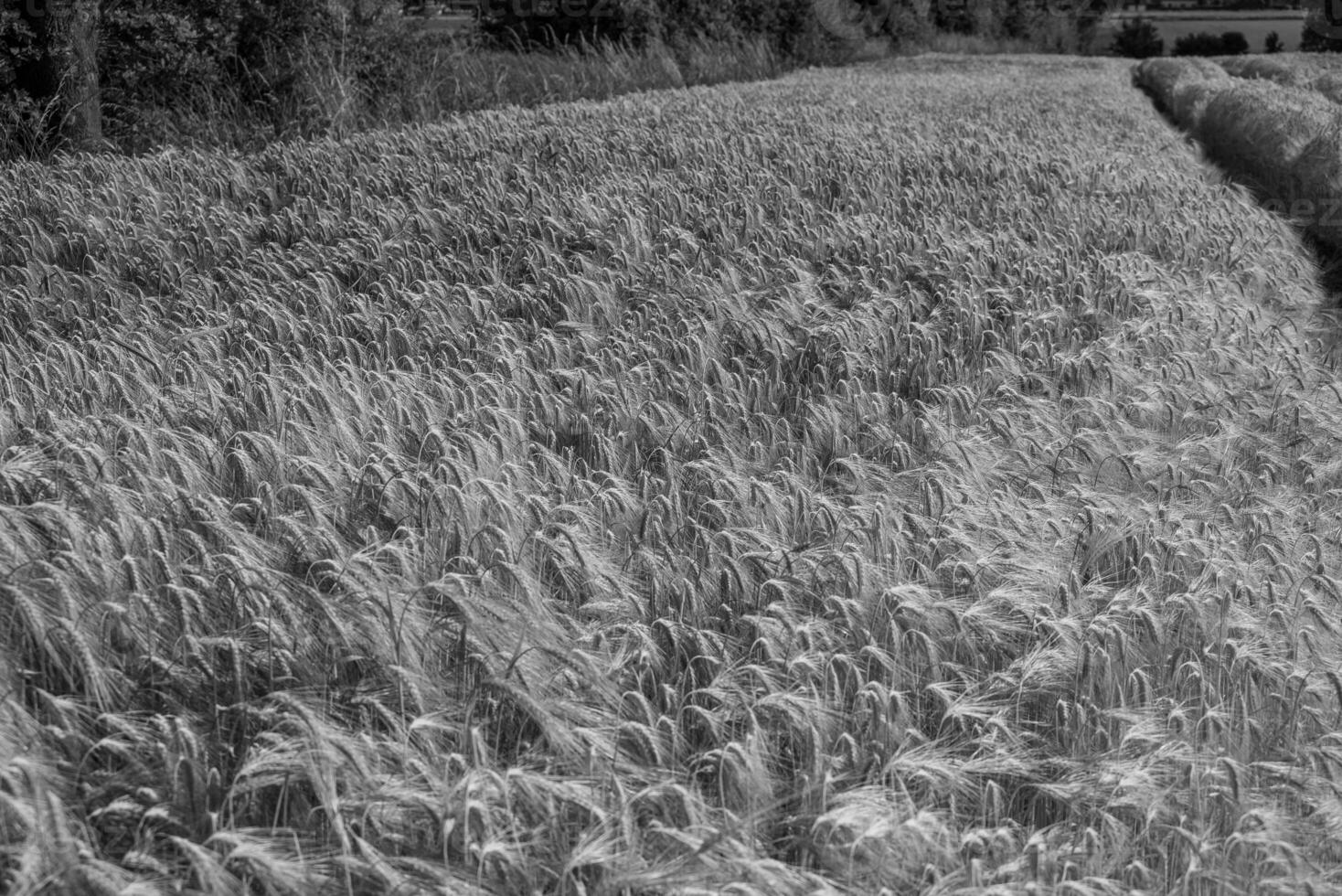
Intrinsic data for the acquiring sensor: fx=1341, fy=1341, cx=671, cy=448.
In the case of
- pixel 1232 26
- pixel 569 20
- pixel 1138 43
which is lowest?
pixel 1138 43

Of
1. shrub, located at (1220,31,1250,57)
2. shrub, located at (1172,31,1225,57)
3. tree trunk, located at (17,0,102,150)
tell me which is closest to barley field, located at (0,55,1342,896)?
tree trunk, located at (17,0,102,150)

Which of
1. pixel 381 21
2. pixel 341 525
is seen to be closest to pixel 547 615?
pixel 341 525

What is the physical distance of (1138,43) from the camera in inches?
Result: 2254

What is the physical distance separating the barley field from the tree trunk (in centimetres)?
425

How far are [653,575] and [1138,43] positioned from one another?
60293mm

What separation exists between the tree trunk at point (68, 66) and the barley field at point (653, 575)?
425 centimetres

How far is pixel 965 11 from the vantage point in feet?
152

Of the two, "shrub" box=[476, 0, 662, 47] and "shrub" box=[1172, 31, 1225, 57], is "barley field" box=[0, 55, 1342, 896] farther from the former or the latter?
"shrub" box=[1172, 31, 1225, 57]

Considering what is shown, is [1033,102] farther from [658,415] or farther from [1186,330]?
[658,415]

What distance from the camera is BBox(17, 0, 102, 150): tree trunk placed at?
403 inches

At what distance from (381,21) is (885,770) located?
12.8m

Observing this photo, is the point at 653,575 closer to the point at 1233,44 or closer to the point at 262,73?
the point at 262,73

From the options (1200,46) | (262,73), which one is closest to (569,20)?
(262,73)

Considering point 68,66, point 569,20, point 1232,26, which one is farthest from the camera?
point 1232,26
